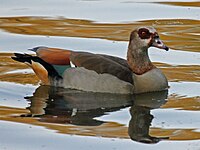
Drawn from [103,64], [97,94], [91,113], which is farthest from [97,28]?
[91,113]

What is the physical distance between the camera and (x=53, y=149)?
31.4 ft

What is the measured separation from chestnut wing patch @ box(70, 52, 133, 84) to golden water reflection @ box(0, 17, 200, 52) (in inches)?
98.9

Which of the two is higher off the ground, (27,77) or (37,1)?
(37,1)

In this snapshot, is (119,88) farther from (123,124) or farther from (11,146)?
(11,146)

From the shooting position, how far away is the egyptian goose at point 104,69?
12.6 meters

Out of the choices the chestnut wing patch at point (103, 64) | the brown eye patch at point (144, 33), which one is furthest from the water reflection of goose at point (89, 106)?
the brown eye patch at point (144, 33)

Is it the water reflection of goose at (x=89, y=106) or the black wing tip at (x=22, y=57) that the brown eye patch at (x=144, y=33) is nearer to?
the water reflection of goose at (x=89, y=106)

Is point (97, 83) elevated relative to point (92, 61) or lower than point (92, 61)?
lower

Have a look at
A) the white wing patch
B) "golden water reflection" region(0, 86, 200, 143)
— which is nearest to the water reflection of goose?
"golden water reflection" region(0, 86, 200, 143)

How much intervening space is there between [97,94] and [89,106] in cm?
82

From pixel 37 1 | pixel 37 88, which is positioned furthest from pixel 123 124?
pixel 37 1

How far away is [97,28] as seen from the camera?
1591 centimetres

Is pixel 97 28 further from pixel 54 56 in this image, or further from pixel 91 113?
pixel 91 113

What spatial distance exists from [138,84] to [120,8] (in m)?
4.76
